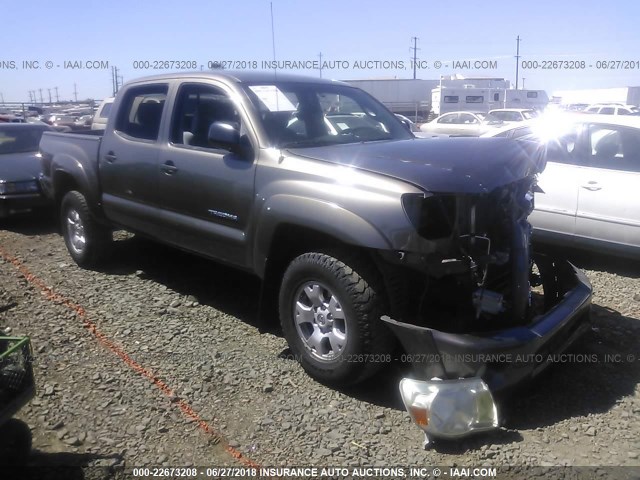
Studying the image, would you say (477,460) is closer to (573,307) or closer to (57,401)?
(573,307)

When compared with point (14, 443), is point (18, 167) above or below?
above

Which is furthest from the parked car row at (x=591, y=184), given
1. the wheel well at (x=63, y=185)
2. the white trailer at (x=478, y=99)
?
the white trailer at (x=478, y=99)

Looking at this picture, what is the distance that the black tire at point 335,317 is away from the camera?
3.42m

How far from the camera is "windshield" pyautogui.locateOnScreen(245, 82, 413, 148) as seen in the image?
4270 millimetres

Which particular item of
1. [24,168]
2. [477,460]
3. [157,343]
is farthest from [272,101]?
[24,168]

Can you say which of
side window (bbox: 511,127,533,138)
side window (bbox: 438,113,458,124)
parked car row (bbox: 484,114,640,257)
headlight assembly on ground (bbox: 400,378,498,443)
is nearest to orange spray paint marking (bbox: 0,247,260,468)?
headlight assembly on ground (bbox: 400,378,498,443)

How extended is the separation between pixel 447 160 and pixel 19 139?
810cm

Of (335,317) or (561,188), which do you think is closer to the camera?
(335,317)

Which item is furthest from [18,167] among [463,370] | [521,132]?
[463,370]

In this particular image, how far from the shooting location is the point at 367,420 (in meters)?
3.44

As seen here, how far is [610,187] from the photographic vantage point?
19.0ft

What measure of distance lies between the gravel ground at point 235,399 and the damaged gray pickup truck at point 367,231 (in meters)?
0.22

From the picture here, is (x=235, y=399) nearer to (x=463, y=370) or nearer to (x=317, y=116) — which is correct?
(x=463, y=370)

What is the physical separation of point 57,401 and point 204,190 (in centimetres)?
166
